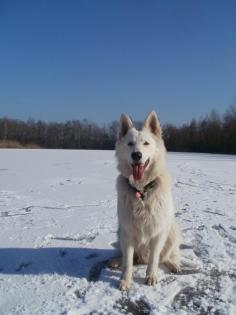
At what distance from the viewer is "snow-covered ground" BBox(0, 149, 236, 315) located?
3391 mm

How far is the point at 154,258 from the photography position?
3932mm

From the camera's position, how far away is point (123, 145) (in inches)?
165

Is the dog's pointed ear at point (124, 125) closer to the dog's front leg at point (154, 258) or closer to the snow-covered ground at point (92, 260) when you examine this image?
the dog's front leg at point (154, 258)

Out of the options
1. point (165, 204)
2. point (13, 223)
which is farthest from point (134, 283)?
point (13, 223)

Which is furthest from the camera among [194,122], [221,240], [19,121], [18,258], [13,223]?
[19,121]

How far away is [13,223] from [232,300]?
12.7 ft

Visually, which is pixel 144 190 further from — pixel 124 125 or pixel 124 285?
pixel 124 285

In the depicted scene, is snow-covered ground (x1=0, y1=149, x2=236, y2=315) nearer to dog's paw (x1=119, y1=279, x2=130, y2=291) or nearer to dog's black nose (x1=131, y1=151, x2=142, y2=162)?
dog's paw (x1=119, y1=279, x2=130, y2=291)

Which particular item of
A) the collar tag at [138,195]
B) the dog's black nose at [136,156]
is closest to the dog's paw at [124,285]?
the collar tag at [138,195]

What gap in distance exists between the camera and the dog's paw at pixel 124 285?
12.1ft

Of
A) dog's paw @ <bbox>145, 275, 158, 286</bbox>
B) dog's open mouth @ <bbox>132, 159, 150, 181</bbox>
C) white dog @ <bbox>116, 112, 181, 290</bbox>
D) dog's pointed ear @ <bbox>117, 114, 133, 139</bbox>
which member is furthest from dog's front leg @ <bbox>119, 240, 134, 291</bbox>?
dog's pointed ear @ <bbox>117, 114, 133, 139</bbox>

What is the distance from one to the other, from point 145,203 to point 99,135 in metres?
67.4

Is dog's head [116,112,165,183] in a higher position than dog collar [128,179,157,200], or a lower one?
higher

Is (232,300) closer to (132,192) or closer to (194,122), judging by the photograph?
(132,192)
